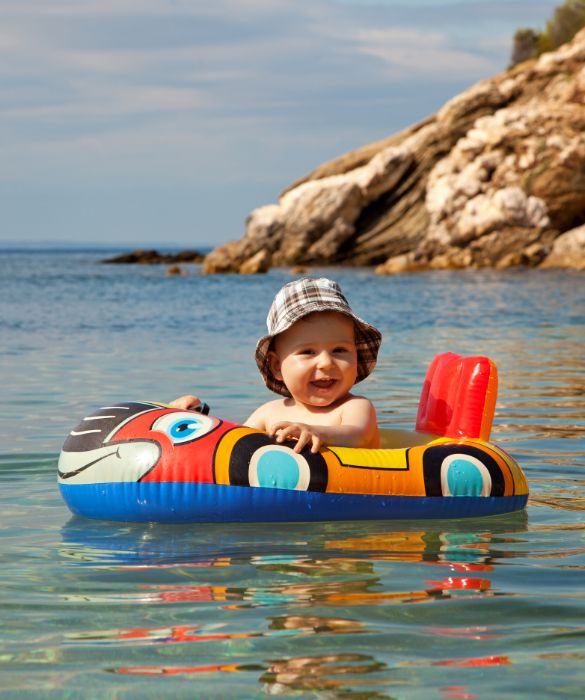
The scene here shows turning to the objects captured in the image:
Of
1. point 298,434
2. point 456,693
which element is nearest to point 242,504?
point 298,434

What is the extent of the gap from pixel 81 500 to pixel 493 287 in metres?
24.3

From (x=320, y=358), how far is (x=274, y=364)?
342mm

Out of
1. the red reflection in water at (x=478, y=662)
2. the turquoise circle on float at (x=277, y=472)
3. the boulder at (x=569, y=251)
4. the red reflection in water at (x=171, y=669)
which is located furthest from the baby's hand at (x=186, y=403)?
the boulder at (x=569, y=251)

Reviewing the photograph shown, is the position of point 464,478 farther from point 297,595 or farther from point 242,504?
point 297,595

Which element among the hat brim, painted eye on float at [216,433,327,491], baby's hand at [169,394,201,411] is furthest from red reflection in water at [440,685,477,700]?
baby's hand at [169,394,201,411]

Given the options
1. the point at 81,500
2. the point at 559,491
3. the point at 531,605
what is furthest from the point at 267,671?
the point at 559,491

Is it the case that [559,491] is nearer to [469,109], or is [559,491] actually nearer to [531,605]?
[531,605]

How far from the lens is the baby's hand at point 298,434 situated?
4621mm

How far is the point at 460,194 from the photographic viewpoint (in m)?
42.8

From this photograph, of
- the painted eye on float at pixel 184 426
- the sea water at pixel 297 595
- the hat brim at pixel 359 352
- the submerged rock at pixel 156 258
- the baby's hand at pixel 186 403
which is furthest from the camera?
the submerged rock at pixel 156 258

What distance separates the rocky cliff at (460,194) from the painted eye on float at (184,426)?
34.7 metres

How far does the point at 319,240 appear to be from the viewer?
48.1 meters

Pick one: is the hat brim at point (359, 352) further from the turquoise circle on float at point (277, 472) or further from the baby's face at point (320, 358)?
the turquoise circle on float at point (277, 472)

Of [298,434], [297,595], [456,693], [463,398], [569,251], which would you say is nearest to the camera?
[456,693]
